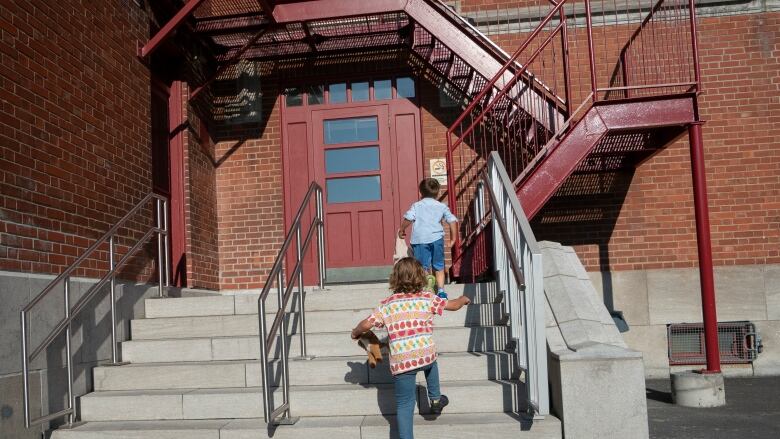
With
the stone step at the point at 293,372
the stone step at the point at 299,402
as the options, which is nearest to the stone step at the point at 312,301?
the stone step at the point at 293,372

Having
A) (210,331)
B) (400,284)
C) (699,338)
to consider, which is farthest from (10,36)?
(699,338)

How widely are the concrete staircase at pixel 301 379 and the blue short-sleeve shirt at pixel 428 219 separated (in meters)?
0.60

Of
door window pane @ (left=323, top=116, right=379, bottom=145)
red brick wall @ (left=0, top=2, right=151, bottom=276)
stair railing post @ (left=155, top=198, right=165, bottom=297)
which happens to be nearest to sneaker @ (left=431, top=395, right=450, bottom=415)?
red brick wall @ (left=0, top=2, right=151, bottom=276)

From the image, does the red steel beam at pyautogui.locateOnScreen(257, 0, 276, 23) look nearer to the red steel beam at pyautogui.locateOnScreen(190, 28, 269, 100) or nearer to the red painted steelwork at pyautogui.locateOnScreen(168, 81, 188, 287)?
the red steel beam at pyautogui.locateOnScreen(190, 28, 269, 100)

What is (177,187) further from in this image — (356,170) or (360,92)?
(360,92)

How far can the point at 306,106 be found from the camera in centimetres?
959

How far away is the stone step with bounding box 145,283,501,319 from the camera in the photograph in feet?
21.5

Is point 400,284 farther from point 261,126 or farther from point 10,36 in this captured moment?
point 261,126

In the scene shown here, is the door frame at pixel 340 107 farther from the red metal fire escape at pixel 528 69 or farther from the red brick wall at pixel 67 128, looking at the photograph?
the red brick wall at pixel 67 128

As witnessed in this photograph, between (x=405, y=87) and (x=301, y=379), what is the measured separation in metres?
4.94

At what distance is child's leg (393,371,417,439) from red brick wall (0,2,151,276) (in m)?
2.81

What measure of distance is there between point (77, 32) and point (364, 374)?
3.77 m

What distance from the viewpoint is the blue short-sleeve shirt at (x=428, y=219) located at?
636 cm

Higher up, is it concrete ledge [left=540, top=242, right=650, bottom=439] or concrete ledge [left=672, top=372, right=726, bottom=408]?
concrete ledge [left=540, top=242, right=650, bottom=439]
